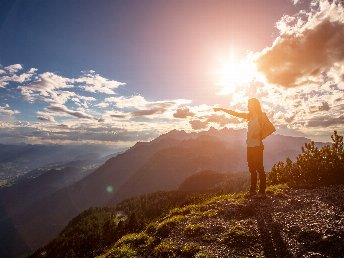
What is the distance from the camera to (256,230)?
1060cm

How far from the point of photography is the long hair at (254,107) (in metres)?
15.3

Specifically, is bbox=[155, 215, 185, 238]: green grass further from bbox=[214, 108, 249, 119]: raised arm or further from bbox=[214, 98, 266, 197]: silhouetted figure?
bbox=[214, 108, 249, 119]: raised arm

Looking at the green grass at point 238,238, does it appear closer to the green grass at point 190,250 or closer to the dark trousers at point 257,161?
the green grass at point 190,250

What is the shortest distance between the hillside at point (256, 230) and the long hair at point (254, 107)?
403 cm

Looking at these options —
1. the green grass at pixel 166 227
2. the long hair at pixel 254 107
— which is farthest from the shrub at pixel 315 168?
the green grass at pixel 166 227

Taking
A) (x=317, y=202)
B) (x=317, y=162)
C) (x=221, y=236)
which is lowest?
(x=221, y=236)

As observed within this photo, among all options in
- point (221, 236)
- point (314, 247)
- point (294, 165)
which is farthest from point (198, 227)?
point (294, 165)

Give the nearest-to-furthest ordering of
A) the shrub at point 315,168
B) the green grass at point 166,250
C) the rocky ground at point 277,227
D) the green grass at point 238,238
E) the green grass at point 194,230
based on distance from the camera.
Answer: the rocky ground at point 277,227, the green grass at point 238,238, the green grass at point 166,250, the green grass at point 194,230, the shrub at point 315,168

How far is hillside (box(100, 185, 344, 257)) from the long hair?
403 cm

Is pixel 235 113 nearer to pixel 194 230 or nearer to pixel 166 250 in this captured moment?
pixel 194 230

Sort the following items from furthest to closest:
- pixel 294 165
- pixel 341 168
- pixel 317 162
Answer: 1. pixel 294 165
2. pixel 317 162
3. pixel 341 168

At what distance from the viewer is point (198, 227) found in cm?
1220

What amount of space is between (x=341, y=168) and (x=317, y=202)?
647 cm

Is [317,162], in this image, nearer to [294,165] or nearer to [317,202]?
[294,165]
